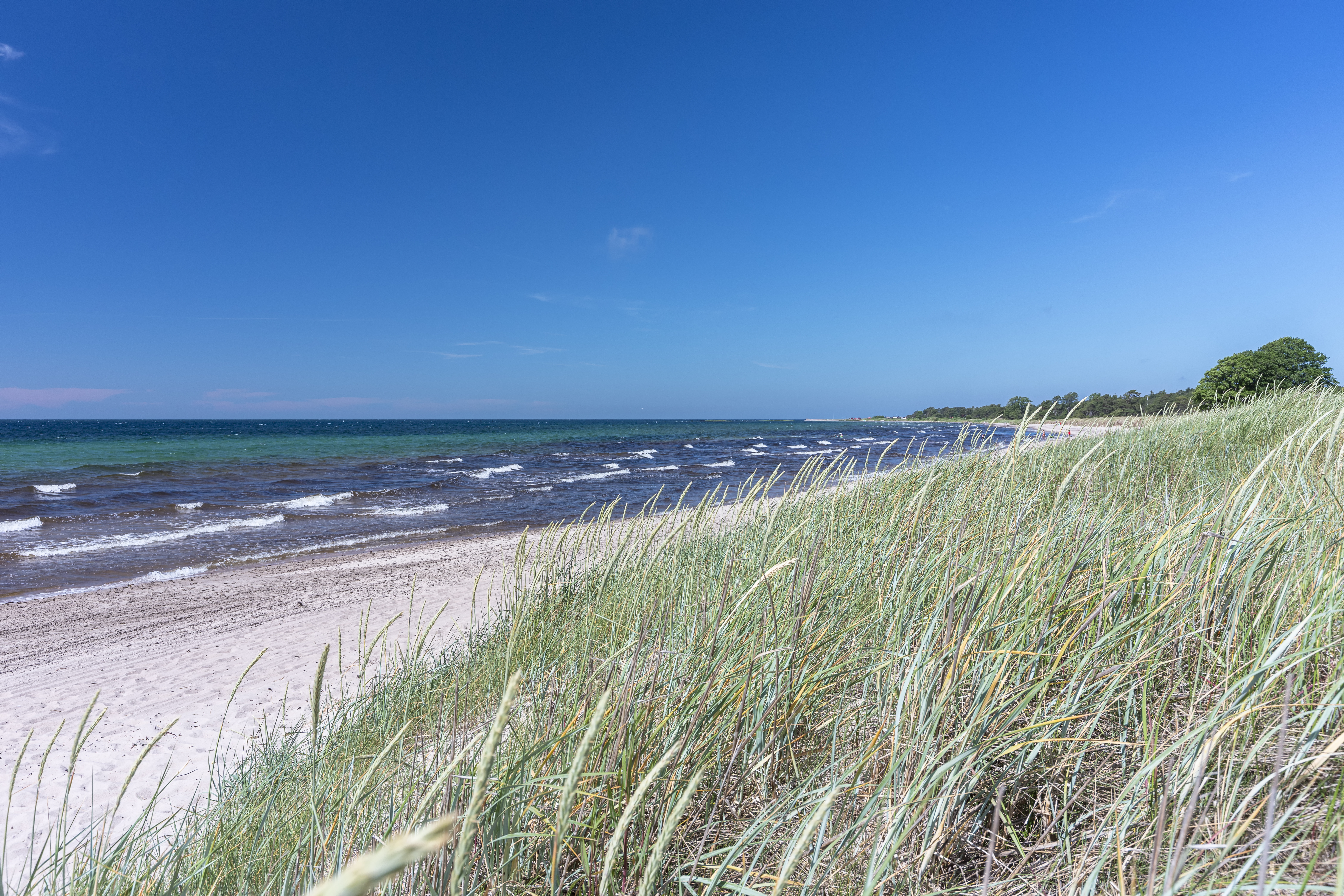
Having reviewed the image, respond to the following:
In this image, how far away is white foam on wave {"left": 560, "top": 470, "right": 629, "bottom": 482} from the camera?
2444cm

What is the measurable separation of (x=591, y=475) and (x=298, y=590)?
17083 mm

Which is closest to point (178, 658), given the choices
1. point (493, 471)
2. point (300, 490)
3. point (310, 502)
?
point (310, 502)

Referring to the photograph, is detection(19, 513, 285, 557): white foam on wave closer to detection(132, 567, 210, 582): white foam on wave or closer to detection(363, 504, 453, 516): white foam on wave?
detection(363, 504, 453, 516): white foam on wave

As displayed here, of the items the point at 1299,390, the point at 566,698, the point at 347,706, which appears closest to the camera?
the point at 566,698

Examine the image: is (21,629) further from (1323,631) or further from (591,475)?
(591,475)

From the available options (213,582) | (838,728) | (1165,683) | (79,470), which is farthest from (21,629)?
(79,470)

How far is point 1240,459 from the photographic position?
16.9ft

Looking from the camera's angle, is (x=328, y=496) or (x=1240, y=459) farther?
(x=328, y=496)

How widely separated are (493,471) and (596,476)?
5.09m

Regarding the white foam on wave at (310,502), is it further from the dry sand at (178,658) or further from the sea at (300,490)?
the dry sand at (178,658)

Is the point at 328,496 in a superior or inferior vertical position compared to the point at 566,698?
inferior

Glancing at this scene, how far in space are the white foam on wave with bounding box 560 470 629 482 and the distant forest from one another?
13856 millimetres

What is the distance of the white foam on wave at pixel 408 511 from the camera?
16734mm

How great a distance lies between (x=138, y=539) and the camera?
12.9 m
